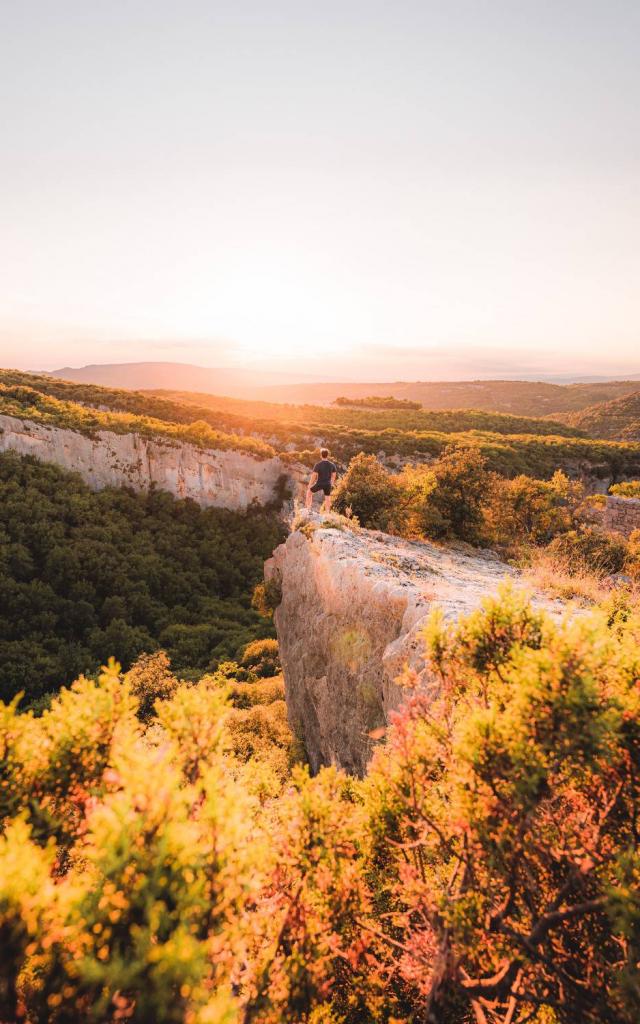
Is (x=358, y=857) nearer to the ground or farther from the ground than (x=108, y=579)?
farther from the ground

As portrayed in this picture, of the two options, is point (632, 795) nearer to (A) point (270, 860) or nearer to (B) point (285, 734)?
(A) point (270, 860)

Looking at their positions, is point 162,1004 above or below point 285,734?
above

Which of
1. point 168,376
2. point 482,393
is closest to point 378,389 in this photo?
point 482,393

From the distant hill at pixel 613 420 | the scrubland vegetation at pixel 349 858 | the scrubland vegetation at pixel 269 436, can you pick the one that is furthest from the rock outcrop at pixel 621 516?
the distant hill at pixel 613 420

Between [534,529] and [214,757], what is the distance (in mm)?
13784

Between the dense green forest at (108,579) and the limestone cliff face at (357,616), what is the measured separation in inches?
401

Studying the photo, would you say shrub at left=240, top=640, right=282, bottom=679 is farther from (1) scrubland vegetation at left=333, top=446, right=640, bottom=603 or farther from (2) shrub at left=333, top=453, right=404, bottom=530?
(1) scrubland vegetation at left=333, top=446, right=640, bottom=603

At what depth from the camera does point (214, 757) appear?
3.37 metres

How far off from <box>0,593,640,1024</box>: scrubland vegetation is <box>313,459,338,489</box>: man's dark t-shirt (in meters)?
9.31

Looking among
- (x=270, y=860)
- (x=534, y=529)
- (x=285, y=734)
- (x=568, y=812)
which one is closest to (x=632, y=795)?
(x=568, y=812)

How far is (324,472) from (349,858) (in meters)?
10.0

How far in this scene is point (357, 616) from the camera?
26.6 feet

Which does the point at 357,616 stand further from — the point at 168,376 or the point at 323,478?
the point at 168,376

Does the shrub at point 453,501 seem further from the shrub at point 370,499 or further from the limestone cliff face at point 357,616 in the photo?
the limestone cliff face at point 357,616
